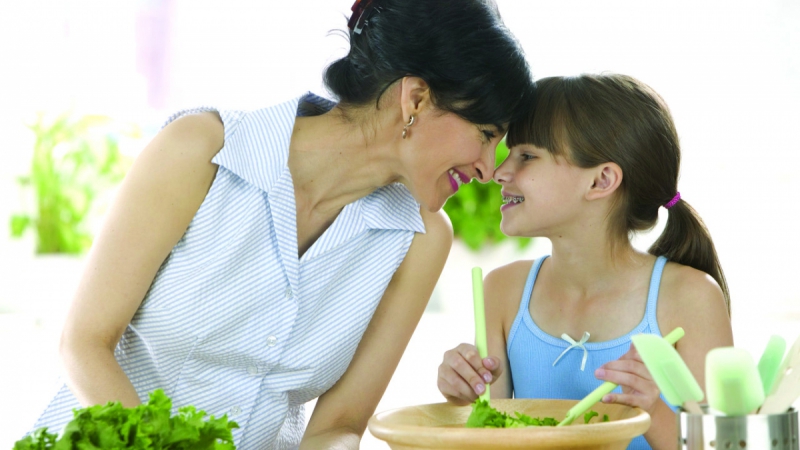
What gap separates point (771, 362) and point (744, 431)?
0.09m

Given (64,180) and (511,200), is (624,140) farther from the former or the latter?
(64,180)

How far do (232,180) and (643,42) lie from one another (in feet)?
9.61

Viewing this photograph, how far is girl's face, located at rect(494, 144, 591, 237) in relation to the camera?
4.71 ft

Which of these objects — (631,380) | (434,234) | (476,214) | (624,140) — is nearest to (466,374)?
(631,380)

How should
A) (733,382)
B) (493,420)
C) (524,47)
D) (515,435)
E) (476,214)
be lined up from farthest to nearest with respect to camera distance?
(476,214)
(524,47)
(493,420)
(515,435)
(733,382)

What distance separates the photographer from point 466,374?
1.10 m

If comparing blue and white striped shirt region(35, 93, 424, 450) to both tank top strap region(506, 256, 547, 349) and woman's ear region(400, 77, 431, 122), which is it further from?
tank top strap region(506, 256, 547, 349)

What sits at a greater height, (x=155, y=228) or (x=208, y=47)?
(x=208, y=47)

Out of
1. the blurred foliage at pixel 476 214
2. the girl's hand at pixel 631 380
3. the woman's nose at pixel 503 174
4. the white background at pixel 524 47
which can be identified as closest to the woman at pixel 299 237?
the woman's nose at pixel 503 174

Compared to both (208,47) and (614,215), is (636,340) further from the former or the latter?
(208,47)

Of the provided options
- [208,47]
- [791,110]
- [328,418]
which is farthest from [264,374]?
[208,47]

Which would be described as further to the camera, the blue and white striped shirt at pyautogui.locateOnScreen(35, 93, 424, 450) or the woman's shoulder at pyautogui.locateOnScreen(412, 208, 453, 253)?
the woman's shoulder at pyautogui.locateOnScreen(412, 208, 453, 253)

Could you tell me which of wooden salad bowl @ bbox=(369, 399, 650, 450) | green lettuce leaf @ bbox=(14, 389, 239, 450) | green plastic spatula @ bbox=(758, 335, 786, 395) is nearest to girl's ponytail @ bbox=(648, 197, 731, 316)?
wooden salad bowl @ bbox=(369, 399, 650, 450)

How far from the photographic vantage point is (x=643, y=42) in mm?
3725
